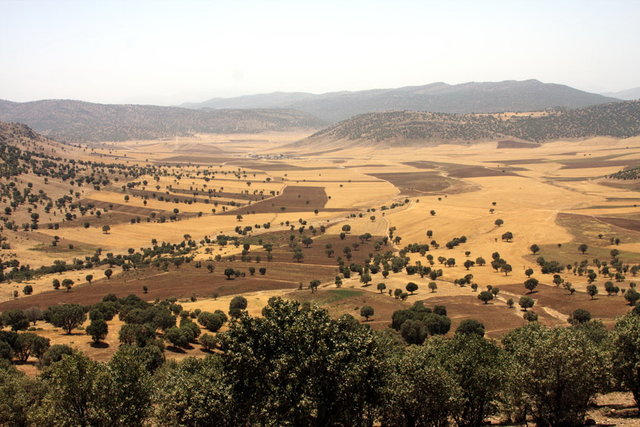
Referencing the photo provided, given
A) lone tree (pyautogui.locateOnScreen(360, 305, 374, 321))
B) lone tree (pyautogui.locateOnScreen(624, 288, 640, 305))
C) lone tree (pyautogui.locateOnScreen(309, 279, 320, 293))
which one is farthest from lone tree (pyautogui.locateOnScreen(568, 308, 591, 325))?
lone tree (pyautogui.locateOnScreen(309, 279, 320, 293))

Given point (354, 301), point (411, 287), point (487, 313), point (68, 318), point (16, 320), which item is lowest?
point (354, 301)

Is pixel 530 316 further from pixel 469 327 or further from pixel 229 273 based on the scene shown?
pixel 229 273

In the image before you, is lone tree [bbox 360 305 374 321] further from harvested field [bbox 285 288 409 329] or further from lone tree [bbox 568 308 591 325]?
lone tree [bbox 568 308 591 325]

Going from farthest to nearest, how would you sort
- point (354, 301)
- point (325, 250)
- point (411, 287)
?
1. point (325, 250)
2. point (411, 287)
3. point (354, 301)

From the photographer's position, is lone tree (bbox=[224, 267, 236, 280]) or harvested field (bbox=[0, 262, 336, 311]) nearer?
harvested field (bbox=[0, 262, 336, 311])

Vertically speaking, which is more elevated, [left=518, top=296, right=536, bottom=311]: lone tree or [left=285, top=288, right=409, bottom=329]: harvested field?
[left=518, top=296, right=536, bottom=311]: lone tree

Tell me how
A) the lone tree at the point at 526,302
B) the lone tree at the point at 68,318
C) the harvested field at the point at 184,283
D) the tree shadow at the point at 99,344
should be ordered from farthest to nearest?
the harvested field at the point at 184,283
the lone tree at the point at 526,302
the lone tree at the point at 68,318
the tree shadow at the point at 99,344

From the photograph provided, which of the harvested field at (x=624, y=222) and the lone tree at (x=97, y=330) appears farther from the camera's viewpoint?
A: the harvested field at (x=624, y=222)

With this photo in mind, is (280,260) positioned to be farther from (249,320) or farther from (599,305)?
(249,320)

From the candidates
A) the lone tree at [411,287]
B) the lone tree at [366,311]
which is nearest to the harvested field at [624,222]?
the lone tree at [411,287]

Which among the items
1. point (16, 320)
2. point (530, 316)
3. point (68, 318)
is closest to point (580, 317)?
point (530, 316)

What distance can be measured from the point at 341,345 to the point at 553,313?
66.5 metres

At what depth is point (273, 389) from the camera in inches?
1151

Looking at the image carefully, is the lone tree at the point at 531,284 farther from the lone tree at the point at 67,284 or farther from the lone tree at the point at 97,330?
the lone tree at the point at 67,284
